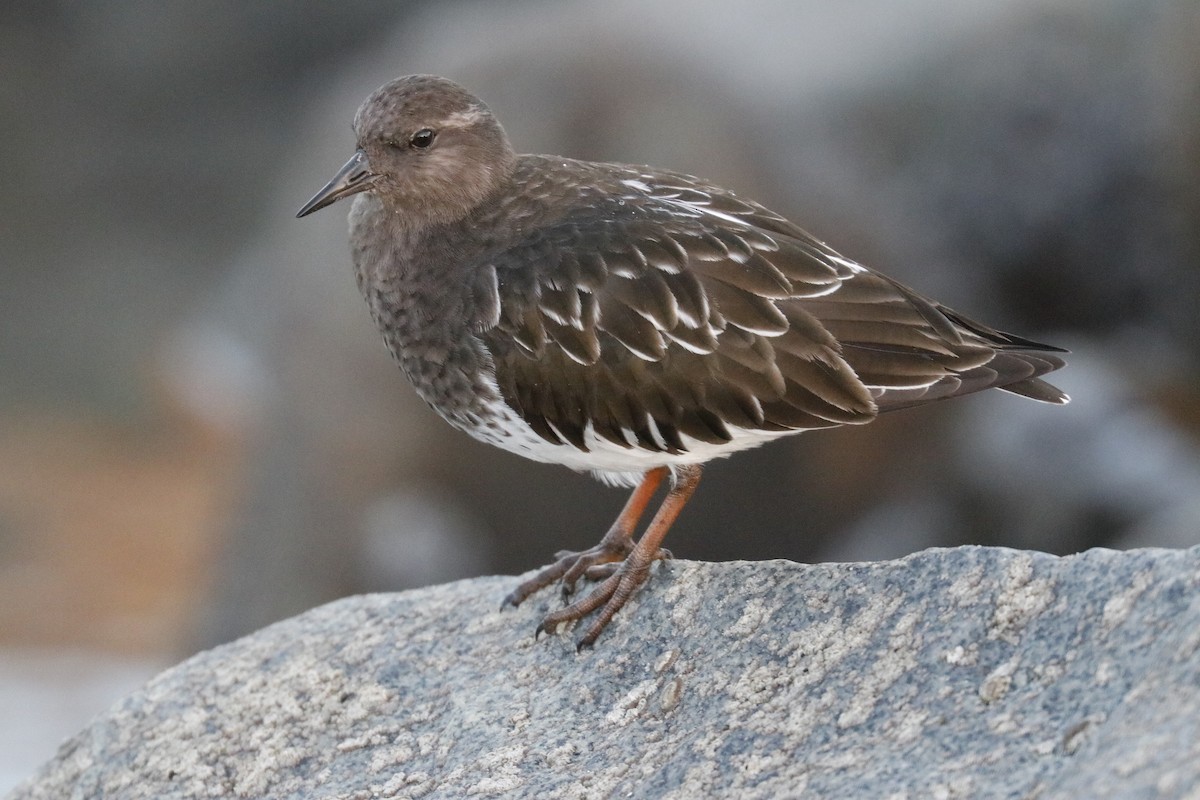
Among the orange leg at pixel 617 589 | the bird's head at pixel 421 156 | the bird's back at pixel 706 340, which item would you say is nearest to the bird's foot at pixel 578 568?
the orange leg at pixel 617 589

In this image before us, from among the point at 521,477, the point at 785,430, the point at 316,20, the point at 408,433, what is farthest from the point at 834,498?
the point at 316,20

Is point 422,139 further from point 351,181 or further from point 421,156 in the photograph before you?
point 351,181

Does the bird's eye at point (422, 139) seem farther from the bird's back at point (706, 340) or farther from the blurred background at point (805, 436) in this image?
the blurred background at point (805, 436)

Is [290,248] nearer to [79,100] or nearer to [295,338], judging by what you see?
[295,338]

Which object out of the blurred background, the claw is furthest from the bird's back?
the blurred background

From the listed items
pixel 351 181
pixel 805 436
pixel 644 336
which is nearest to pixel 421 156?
pixel 351 181

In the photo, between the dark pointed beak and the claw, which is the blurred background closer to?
the claw
